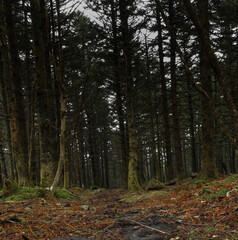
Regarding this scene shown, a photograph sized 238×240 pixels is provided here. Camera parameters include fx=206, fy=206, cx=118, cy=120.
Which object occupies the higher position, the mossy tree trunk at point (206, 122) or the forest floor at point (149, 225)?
the mossy tree trunk at point (206, 122)

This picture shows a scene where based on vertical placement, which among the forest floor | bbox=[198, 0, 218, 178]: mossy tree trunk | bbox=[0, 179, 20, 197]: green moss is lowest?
the forest floor

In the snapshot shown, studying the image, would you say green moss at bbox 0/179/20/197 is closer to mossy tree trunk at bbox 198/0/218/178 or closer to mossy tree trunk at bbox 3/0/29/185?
mossy tree trunk at bbox 3/0/29/185

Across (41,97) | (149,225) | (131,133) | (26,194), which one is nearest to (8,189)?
(26,194)

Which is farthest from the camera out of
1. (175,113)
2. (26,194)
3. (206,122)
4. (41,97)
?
(175,113)

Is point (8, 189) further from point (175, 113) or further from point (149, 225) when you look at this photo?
point (175, 113)

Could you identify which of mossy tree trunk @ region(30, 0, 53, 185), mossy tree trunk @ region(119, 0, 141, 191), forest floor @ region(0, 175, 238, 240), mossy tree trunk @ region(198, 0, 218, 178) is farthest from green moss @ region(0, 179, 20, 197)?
mossy tree trunk @ region(198, 0, 218, 178)

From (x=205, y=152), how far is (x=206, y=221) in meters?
4.72

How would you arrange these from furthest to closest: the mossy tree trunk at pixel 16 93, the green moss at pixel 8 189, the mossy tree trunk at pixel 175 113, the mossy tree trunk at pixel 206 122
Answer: the mossy tree trunk at pixel 175 113
the mossy tree trunk at pixel 16 93
the mossy tree trunk at pixel 206 122
the green moss at pixel 8 189

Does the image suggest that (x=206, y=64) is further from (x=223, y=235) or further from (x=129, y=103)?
(x=223, y=235)

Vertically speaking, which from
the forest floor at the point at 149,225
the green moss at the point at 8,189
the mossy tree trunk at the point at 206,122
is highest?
the mossy tree trunk at the point at 206,122

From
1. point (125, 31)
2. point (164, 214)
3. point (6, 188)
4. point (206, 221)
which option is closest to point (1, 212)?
point (6, 188)

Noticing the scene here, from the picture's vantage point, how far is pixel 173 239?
2.43 m

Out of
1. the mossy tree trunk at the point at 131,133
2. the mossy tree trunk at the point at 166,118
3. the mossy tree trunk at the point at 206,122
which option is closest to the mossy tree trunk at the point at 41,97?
the mossy tree trunk at the point at 131,133

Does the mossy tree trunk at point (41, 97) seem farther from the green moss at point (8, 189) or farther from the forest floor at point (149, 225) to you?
the forest floor at point (149, 225)
